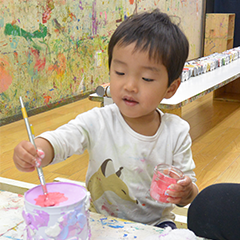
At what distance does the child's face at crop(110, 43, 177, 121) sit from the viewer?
31.4 inches

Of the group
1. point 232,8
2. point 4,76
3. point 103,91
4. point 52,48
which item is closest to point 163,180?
point 103,91

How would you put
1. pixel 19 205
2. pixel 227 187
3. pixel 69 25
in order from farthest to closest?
pixel 69 25 → pixel 19 205 → pixel 227 187

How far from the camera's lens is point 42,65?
3.32 metres

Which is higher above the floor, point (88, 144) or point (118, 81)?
point (118, 81)

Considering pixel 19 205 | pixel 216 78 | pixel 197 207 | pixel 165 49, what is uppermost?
pixel 165 49

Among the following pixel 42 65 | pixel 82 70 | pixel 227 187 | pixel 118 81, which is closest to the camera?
pixel 227 187

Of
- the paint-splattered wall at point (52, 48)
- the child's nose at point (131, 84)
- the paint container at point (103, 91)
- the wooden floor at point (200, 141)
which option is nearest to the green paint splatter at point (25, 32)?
the paint-splattered wall at point (52, 48)

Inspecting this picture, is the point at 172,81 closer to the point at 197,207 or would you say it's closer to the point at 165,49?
the point at 165,49

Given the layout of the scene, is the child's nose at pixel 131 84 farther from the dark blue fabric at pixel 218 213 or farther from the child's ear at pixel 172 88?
the dark blue fabric at pixel 218 213

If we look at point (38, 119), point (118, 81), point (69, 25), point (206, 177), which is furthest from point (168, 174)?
point (69, 25)

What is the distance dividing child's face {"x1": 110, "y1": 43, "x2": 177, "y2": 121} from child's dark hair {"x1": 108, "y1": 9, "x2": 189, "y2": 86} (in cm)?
2

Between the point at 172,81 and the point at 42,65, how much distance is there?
2.61 m

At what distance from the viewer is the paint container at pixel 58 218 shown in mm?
488

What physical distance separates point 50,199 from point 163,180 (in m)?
0.28
